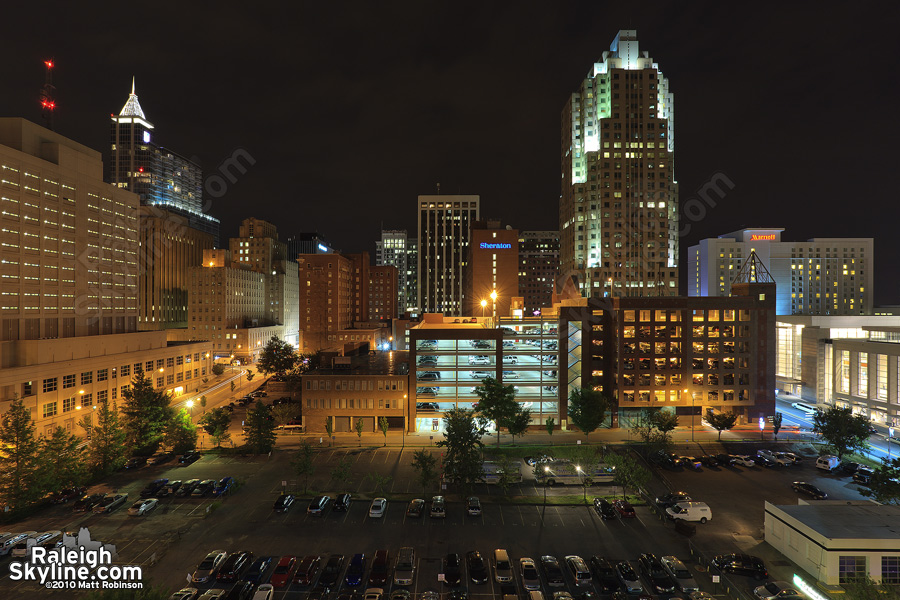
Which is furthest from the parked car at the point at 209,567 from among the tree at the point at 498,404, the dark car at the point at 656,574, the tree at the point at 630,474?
Answer: the tree at the point at 630,474

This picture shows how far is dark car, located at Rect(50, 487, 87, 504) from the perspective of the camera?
44.5 m

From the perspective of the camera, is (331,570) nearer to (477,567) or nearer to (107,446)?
(477,567)

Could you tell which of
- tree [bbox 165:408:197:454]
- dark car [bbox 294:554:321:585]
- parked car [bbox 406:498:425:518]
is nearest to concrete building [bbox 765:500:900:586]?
parked car [bbox 406:498:425:518]

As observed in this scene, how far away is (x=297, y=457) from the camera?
4800 centimetres

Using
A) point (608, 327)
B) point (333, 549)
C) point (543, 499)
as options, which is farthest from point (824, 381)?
point (333, 549)

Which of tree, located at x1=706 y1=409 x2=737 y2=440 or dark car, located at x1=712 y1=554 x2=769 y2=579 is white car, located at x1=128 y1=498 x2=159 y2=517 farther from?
tree, located at x1=706 y1=409 x2=737 y2=440

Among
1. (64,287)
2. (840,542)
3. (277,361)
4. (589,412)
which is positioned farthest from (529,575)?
(277,361)

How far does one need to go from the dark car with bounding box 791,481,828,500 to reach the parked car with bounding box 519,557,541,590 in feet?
115

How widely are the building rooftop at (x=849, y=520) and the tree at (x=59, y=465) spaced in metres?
67.4

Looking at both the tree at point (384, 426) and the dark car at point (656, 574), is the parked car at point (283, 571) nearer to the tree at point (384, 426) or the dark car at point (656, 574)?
the dark car at point (656, 574)

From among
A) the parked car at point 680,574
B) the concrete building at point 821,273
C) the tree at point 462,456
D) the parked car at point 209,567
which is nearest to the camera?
the parked car at point 680,574

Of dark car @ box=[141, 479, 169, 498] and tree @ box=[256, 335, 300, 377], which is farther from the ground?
tree @ box=[256, 335, 300, 377]

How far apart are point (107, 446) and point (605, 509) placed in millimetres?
56634

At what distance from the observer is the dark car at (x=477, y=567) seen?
31.8 meters
